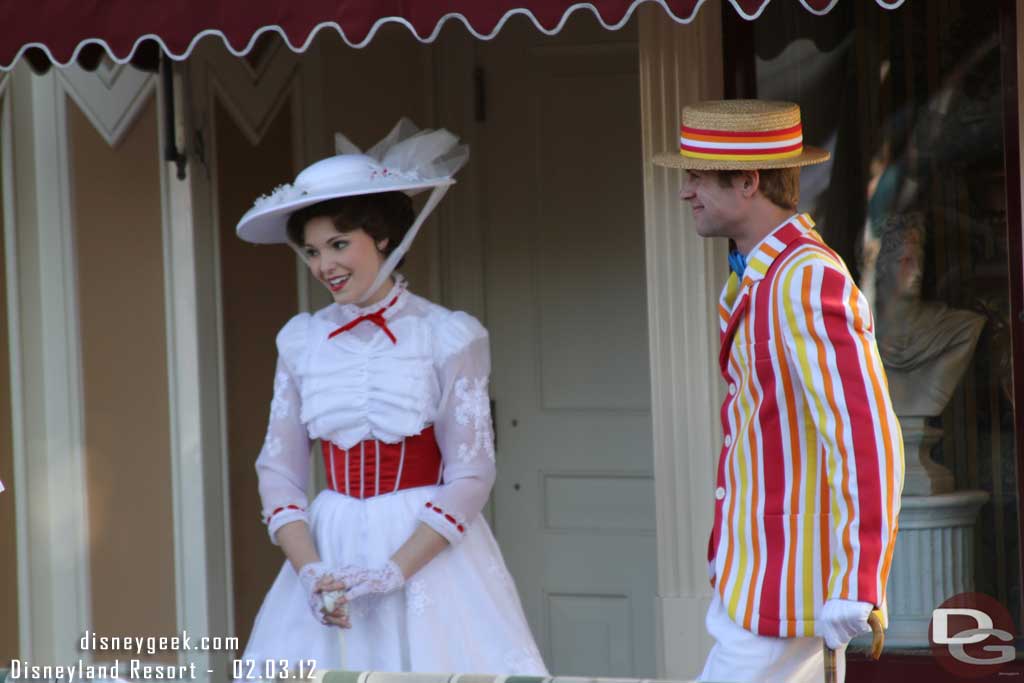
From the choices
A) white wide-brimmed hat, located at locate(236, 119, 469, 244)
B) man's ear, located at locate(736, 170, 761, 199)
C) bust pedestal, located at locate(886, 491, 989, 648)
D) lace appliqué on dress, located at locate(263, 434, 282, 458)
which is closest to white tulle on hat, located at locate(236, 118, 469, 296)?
white wide-brimmed hat, located at locate(236, 119, 469, 244)

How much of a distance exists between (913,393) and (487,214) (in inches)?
71.8

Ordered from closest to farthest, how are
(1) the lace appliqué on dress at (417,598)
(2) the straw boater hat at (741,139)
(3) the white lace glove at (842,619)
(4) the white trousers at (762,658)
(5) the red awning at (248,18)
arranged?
1. (3) the white lace glove at (842,619)
2. (4) the white trousers at (762,658)
3. (2) the straw boater hat at (741,139)
4. (5) the red awning at (248,18)
5. (1) the lace appliqué on dress at (417,598)

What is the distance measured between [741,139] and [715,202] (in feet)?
0.44

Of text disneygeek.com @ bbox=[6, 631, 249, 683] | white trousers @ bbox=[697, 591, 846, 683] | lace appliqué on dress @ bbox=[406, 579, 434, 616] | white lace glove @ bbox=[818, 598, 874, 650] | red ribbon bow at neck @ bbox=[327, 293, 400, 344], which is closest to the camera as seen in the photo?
white lace glove @ bbox=[818, 598, 874, 650]

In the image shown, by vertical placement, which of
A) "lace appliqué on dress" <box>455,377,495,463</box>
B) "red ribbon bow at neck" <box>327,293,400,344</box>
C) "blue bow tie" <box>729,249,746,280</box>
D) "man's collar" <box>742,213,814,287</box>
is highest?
"man's collar" <box>742,213,814,287</box>

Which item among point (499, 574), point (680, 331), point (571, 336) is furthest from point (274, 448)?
point (571, 336)

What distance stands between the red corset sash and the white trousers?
1.03 metres

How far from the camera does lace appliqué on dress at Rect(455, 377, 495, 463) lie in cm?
389

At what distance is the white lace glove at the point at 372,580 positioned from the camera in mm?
3766

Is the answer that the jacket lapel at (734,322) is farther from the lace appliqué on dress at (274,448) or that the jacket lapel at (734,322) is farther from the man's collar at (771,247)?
the lace appliqué on dress at (274,448)

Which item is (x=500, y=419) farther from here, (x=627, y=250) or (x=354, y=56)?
(x=354, y=56)

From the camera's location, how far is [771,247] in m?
3.14

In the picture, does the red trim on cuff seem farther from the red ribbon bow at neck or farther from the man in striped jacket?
the man in striped jacket

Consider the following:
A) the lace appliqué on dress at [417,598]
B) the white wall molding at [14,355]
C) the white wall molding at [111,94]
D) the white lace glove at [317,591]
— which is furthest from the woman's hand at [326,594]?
the white wall molding at [111,94]
